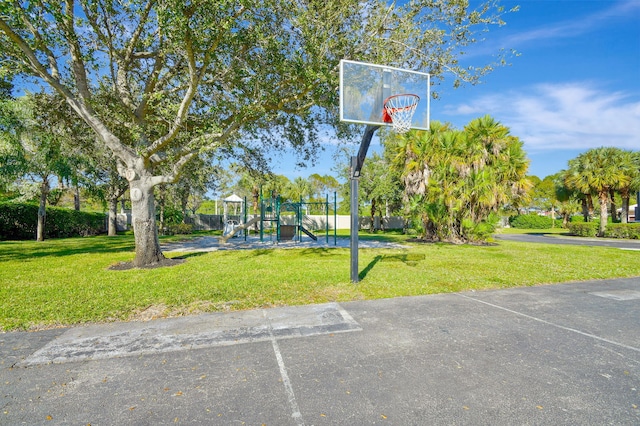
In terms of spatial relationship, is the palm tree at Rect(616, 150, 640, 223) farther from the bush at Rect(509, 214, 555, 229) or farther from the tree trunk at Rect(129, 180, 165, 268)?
the tree trunk at Rect(129, 180, 165, 268)

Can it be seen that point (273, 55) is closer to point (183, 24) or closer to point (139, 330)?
point (183, 24)

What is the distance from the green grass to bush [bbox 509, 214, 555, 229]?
32.1m

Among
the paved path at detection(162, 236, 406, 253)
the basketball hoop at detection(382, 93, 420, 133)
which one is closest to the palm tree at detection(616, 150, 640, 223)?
the paved path at detection(162, 236, 406, 253)

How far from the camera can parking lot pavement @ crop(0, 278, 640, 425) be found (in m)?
2.49

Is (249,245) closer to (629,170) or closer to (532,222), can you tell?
(629,170)

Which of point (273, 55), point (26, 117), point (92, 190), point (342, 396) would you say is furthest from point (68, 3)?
point (92, 190)

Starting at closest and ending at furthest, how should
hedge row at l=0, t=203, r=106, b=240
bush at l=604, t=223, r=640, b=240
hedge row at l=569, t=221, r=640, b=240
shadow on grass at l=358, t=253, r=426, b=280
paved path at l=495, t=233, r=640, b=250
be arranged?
shadow on grass at l=358, t=253, r=426, b=280
hedge row at l=0, t=203, r=106, b=240
paved path at l=495, t=233, r=640, b=250
bush at l=604, t=223, r=640, b=240
hedge row at l=569, t=221, r=640, b=240

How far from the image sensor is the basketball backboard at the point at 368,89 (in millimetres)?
6574

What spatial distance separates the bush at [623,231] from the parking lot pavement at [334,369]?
2384 cm

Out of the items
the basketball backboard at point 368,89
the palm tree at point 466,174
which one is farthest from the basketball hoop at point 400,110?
the palm tree at point 466,174

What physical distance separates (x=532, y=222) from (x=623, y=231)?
56.0ft

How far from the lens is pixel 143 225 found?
29.7 ft

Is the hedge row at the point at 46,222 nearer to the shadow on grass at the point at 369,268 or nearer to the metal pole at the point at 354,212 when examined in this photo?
the shadow on grass at the point at 369,268

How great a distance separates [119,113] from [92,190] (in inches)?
407
